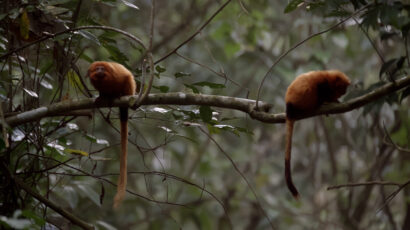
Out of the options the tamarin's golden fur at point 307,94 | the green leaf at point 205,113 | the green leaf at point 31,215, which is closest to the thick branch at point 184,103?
the green leaf at point 205,113

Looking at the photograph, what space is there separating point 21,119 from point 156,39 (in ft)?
15.3

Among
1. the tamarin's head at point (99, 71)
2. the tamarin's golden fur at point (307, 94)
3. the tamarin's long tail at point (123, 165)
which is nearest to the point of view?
the tamarin's long tail at point (123, 165)

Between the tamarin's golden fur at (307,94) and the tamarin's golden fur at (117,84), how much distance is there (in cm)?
97

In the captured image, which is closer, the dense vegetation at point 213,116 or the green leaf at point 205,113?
the green leaf at point 205,113

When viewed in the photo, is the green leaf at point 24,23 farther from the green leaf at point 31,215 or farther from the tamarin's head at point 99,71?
the green leaf at point 31,215

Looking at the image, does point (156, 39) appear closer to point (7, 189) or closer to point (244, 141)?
point (244, 141)

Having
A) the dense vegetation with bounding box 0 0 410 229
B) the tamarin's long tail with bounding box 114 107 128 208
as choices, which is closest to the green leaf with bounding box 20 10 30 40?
the dense vegetation with bounding box 0 0 410 229

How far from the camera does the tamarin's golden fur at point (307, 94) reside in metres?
2.66

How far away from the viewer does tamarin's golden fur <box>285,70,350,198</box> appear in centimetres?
266

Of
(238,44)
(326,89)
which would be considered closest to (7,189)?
(326,89)

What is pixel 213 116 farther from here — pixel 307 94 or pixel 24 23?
pixel 24 23

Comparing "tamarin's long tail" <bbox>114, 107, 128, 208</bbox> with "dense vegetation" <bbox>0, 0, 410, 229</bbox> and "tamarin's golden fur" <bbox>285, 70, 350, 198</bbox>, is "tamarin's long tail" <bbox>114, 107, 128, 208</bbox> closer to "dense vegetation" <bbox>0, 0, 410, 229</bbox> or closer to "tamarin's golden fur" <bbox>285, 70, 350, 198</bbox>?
"dense vegetation" <bbox>0, 0, 410, 229</bbox>

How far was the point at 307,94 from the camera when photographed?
277 centimetres

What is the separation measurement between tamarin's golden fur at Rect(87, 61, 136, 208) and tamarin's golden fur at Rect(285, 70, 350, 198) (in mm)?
969
